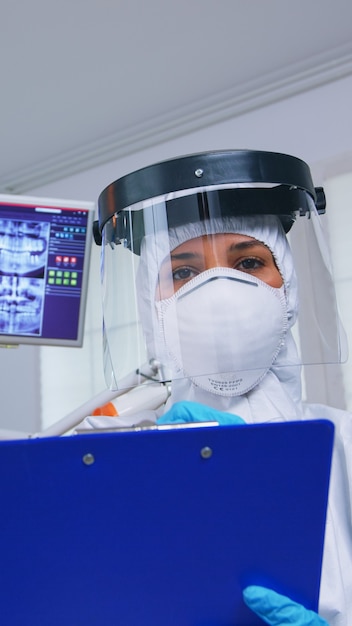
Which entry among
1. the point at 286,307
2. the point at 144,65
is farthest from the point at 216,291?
the point at 144,65

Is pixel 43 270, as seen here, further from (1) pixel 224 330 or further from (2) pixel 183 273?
(1) pixel 224 330

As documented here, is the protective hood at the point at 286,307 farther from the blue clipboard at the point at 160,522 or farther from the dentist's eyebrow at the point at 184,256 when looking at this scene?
the blue clipboard at the point at 160,522

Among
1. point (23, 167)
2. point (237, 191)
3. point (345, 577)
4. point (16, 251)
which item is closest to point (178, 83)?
point (23, 167)

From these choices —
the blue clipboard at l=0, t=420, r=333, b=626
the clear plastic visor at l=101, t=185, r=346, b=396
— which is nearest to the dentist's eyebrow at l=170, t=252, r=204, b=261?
the clear plastic visor at l=101, t=185, r=346, b=396

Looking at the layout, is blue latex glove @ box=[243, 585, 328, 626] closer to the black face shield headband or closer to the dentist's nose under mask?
the dentist's nose under mask

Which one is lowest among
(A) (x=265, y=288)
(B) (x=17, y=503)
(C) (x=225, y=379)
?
(B) (x=17, y=503)

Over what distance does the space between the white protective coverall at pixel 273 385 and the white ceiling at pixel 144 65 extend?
5.94 feet

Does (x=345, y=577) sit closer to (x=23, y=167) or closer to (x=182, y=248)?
(x=182, y=248)

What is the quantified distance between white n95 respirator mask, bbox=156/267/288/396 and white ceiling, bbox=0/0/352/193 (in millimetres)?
1909

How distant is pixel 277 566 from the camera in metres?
0.86

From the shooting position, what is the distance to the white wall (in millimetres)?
3320

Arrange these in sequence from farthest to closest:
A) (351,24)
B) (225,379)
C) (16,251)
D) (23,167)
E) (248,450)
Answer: (23,167) < (351,24) < (16,251) < (225,379) < (248,450)

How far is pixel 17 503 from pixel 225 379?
59 cm

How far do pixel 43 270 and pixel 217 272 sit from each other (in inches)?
29.2
